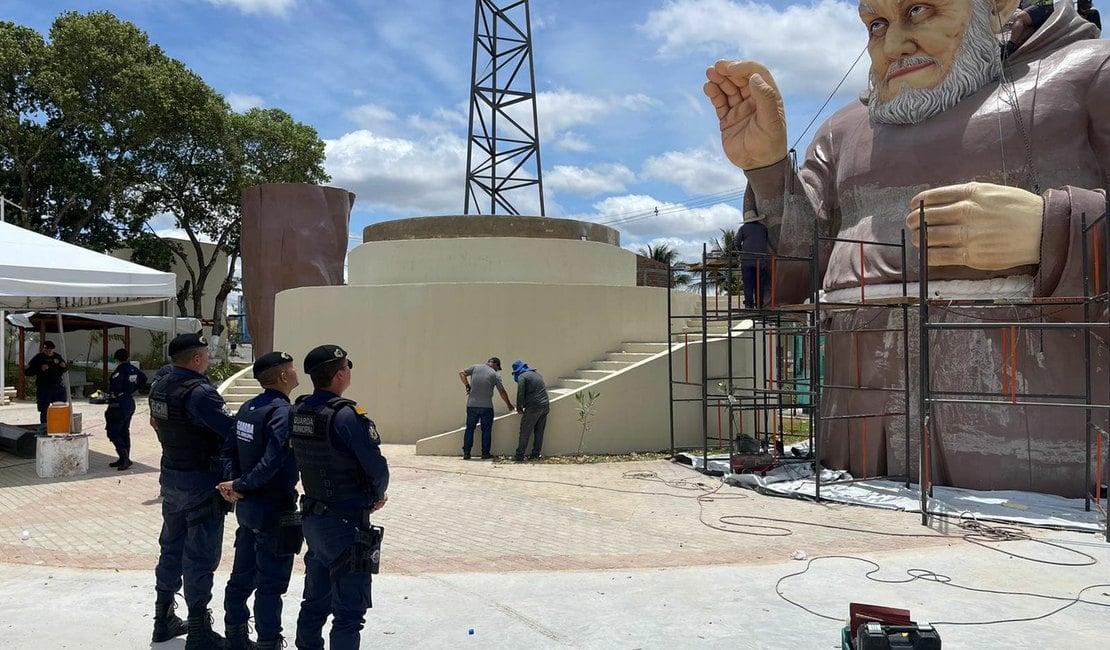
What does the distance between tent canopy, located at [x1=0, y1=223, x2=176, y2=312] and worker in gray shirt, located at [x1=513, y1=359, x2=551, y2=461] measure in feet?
15.5

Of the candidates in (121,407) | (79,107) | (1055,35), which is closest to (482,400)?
(121,407)

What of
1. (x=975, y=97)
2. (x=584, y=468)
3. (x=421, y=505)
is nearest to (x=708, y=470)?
(x=584, y=468)

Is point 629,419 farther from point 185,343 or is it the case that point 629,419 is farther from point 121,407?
point 185,343

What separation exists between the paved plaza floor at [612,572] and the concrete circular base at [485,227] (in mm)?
5607

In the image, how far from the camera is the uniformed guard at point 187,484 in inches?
170

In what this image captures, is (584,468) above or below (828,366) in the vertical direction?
below

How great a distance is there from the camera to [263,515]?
3.96 meters

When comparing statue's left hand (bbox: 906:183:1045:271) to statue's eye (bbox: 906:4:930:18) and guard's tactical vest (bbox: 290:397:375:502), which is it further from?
guard's tactical vest (bbox: 290:397:375:502)

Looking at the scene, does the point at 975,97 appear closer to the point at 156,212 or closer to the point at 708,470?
the point at 708,470

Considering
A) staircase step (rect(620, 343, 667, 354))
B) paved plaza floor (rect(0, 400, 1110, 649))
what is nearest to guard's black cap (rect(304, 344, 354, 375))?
paved plaza floor (rect(0, 400, 1110, 649))

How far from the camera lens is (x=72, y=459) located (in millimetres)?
9820

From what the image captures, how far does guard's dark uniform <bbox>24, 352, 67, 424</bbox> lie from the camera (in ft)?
38.1

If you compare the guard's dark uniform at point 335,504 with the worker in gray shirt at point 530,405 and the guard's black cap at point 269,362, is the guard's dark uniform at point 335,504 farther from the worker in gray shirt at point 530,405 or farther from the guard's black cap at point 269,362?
the worker in gray shirt at point 530,405

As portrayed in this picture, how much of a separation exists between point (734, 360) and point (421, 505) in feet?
20.1
